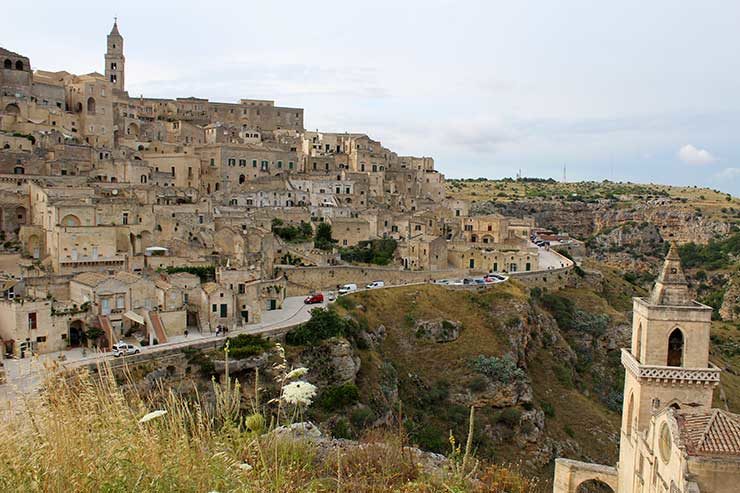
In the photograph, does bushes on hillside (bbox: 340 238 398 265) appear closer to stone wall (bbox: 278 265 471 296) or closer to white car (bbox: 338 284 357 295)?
stone wall (bbox: 278 265 471 296)

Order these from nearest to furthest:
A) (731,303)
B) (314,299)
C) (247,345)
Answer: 1. (247,345)
2. (314,299)
3. (731,303)

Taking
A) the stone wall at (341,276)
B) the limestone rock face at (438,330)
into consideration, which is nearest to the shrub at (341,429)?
the limestone rock face at (438,330)

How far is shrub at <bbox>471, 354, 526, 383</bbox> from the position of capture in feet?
101

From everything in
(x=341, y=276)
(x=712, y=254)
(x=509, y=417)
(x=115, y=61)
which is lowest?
(x=509, y=417)

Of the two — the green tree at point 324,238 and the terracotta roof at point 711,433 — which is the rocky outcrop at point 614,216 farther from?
the terracotta roof at point 711,433

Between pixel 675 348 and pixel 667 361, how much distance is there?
0.45 metres

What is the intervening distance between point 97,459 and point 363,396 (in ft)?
76.6

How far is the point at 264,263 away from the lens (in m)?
33.3

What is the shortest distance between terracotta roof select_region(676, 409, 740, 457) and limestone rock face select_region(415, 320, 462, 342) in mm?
19930

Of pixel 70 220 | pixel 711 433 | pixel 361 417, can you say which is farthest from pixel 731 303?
pixel 70 220

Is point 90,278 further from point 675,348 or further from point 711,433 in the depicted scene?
point 711,433

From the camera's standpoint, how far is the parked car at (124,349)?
71.3 ft

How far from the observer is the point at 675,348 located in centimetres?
1595

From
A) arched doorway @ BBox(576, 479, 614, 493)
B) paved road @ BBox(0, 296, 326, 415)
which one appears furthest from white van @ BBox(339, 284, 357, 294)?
arched doorway @ BBox(576, 479, 614, 493)
